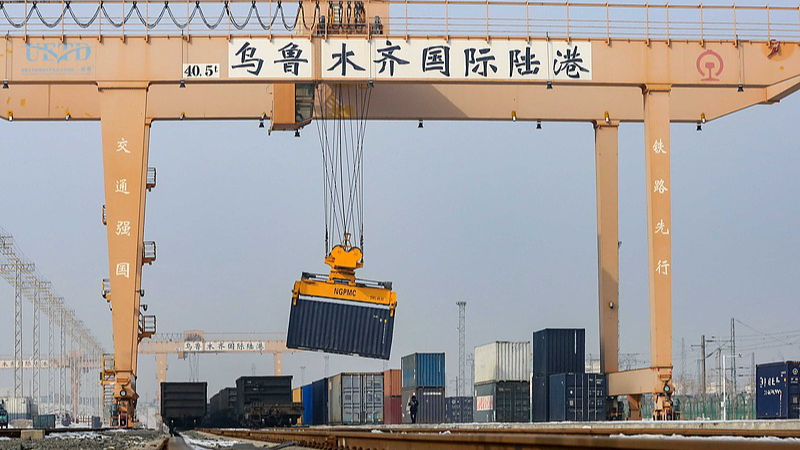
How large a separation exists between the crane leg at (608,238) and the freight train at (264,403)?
11.2 m

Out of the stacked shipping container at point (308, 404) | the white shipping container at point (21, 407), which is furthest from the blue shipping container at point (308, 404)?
the white shipping container at point (21, 407)

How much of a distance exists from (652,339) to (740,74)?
6500 millimetres

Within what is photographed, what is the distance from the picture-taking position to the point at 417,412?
35.4 meters

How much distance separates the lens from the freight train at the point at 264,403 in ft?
117

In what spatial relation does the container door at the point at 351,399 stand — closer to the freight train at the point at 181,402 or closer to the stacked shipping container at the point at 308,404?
the stacked shipping container at the point at 308,404

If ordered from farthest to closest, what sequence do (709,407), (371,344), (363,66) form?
(709,407) → (371,344) → (363,66)

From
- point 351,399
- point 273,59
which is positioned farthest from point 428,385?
point 273,59

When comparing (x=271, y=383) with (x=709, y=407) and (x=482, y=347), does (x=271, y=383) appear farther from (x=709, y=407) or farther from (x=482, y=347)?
(x=709, y=407)

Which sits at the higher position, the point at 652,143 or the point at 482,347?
the point at 652,143

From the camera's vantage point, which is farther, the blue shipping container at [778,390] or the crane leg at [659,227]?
the blue shipping container at [778,390]

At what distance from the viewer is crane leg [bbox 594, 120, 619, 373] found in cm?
2984

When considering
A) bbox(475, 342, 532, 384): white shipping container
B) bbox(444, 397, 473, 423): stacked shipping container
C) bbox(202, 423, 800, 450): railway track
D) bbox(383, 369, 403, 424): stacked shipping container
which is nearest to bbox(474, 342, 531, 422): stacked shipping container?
bbox(475, 342, 532, 384): white shipping container

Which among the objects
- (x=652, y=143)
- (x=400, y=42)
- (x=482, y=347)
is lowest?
(x=482, y=347)

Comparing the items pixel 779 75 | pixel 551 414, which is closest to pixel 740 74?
pixel 779 75
